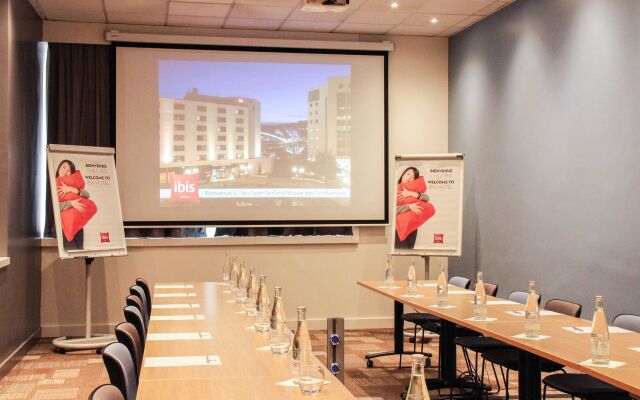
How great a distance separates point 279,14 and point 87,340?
4080 mm

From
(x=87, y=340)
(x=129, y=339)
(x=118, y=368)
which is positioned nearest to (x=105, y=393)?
(x=118, y=368)

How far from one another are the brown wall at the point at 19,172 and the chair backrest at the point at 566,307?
4.53 meters

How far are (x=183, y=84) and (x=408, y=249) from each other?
3304 millimetres

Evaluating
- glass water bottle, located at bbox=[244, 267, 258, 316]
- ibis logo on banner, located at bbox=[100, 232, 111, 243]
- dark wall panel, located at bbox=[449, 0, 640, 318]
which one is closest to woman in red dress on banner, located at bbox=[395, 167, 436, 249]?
dark wall panel, located at bbox=[449, 0, 640, 318]

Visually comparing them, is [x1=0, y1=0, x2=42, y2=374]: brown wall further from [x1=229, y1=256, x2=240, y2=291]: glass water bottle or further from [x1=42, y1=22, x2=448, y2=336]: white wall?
[x1=229, y1=256, x2=240, y2=291]: glass water bottle

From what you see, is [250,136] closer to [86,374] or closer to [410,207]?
[410,207]

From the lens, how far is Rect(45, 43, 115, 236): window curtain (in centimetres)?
909

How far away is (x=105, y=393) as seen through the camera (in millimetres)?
2590

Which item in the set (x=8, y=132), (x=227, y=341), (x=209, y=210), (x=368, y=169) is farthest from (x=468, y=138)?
(x=227, y=341)

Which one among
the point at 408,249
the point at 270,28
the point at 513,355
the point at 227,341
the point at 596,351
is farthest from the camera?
the point at 270,28

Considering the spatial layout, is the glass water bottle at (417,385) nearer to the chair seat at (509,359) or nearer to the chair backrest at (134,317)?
the chair backrest at (134,317)

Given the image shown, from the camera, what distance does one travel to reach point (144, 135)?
929 cm

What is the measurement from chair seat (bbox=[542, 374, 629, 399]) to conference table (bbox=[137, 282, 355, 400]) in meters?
1.73

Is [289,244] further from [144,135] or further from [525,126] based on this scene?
[525,126]
